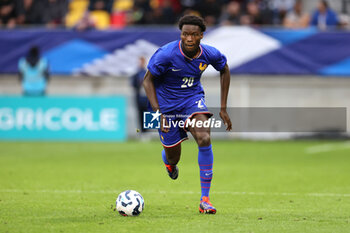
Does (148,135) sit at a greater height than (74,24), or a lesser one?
lesser

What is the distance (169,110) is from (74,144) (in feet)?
36.6

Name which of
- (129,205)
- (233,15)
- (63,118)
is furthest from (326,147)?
(129,205)

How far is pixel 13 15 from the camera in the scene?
2264cm

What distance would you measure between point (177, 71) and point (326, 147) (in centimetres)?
1130

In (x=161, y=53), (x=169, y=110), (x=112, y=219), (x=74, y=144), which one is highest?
(x=161, y=53)

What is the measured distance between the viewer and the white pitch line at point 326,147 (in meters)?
17.5

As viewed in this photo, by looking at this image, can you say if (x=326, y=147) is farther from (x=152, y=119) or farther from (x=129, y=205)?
(x=129, y=205)

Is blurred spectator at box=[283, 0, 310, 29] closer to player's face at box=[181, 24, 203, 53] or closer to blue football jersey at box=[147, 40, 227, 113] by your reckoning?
blue football jersey at box=[147, 40, 227, 113]

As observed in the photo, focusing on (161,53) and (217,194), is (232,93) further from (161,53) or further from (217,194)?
(161,53)

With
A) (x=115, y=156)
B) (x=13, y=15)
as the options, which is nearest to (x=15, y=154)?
(x=115, y=156)

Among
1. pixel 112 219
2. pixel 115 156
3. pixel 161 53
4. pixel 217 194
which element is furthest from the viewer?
pixel 115 156

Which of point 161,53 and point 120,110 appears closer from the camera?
point 161,53

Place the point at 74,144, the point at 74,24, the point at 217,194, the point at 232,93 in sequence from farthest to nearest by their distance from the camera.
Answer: the point at 74,24, the point at 232,93, the point at 74,144, the point at 217,194

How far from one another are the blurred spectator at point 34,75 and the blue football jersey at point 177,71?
40.3ft
